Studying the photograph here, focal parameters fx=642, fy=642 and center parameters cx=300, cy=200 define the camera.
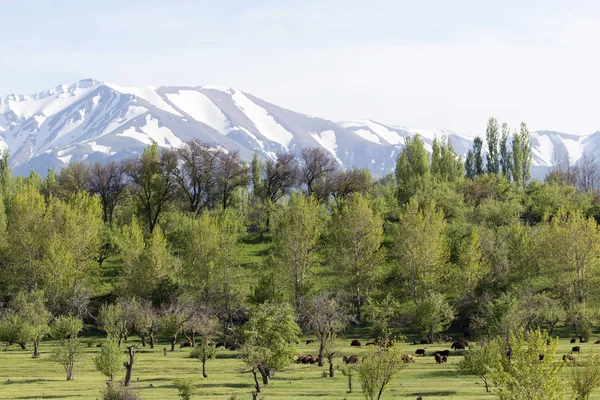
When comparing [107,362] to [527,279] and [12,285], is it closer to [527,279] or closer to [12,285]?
[12,285]

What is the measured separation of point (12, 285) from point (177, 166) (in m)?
39.7

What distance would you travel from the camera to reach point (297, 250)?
313 ft

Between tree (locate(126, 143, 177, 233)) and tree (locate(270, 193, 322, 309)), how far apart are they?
33.0 m

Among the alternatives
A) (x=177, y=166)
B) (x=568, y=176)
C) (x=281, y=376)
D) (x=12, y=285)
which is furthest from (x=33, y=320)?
(x=568, y=176)

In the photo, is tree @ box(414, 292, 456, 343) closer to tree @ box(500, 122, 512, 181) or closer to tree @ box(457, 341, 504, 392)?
tree @ box(457, 341, 504, 392)

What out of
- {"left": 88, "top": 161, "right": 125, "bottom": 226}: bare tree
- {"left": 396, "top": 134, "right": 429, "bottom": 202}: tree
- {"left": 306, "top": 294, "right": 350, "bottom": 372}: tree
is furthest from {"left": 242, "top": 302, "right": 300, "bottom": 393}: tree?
{"left": 396, "top": 134, "right": 429, "bottom": 202}: tree

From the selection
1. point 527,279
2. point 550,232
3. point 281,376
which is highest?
point 550,232

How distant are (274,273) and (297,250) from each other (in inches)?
213

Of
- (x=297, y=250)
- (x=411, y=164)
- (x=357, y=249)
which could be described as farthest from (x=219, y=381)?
(x=411, y=164)

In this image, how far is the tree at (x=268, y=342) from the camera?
171ft

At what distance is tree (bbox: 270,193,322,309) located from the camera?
3696 inches

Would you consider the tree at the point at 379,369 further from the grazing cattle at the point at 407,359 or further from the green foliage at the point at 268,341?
the grazing cattle at the point at 407,359

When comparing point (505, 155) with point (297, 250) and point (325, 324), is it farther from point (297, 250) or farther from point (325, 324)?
point (325, 324)

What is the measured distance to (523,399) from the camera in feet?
87.2
